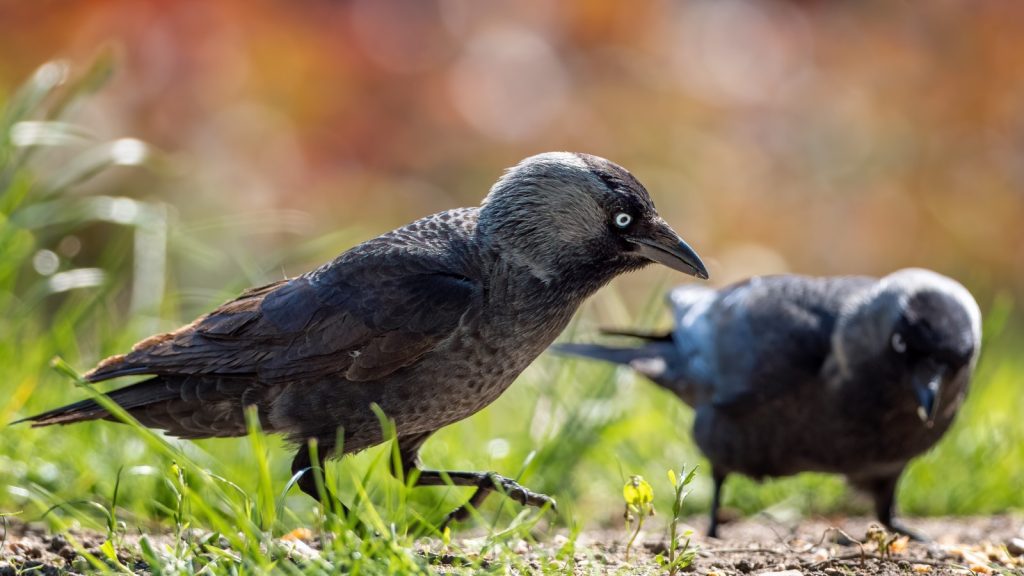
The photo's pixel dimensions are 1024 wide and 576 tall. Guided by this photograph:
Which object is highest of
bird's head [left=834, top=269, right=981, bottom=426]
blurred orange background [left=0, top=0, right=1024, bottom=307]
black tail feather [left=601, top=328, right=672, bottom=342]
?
blurred orange background [left=0, top=0, right=1024, bottom=307]

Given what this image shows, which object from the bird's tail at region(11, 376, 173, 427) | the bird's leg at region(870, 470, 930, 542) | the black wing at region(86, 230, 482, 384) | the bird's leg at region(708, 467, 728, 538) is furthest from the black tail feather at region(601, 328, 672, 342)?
the bird's tail at region(11, 376, 173, 427)

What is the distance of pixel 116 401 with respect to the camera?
11.3 feet

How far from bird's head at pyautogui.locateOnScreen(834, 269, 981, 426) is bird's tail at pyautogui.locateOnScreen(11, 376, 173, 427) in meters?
2.51

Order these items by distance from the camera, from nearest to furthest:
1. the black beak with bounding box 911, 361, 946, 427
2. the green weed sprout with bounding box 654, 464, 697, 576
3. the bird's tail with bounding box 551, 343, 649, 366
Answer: the green weed sprout with bounding box 654, 464, 697, 576 → the black beak with bounding box 911, 361, 946, 427 → the bird's tail with bounding box 551, 343, 649, 366

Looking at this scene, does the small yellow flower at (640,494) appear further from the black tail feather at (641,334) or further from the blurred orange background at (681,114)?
the blurred orange background at (681,114)

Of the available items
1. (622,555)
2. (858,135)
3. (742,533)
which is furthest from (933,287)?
(858,135)

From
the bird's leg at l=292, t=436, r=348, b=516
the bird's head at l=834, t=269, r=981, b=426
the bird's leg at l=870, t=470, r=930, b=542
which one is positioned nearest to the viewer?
the bird's leg at l=292, t=436, r=348, b=516

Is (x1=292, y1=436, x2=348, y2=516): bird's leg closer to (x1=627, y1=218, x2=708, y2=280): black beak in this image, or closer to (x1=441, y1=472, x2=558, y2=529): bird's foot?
(x1=441, y1=472, x2=558, y2=529): bird's foot

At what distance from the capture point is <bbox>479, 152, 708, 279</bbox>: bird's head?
10.9 feet

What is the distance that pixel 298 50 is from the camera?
8547 mm

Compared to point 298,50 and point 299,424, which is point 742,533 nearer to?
point 299,424

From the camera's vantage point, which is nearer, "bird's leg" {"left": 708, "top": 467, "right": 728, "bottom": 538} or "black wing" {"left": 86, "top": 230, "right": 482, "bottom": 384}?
"black wing" {"left": 86, "top": 230, "right": 482, "bottom": 384}

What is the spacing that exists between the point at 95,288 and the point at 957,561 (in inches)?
141

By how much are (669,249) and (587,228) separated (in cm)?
23
